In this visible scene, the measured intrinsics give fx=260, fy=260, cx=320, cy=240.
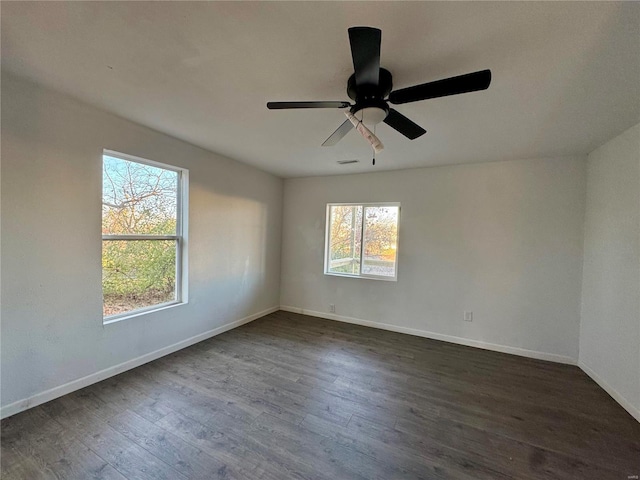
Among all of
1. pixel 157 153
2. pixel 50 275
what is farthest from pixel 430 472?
pixel 157 153

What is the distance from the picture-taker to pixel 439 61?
59.1 inches

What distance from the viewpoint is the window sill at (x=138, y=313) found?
247 centimetres

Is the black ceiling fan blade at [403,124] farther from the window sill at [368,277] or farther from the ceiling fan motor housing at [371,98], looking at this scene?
the window sill at [368,277]

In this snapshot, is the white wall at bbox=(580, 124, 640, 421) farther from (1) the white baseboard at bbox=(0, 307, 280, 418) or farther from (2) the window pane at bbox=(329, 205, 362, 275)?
(1) the white baseboard at bbox=(0, 307, 280, 418)

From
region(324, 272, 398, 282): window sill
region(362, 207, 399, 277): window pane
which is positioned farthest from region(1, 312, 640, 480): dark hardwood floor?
region(362, 207, 399, 277): window pane

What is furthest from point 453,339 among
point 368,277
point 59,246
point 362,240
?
point 59,246

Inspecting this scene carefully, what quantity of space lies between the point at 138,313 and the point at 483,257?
4.11m

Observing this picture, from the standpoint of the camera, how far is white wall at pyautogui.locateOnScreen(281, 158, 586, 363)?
302 centimetres

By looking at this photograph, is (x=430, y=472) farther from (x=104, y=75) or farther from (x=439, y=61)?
(x=104, y=75)

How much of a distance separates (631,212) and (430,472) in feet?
8.83

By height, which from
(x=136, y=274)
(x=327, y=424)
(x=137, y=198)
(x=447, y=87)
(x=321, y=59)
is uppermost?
(x=321, y=59)

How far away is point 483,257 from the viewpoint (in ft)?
11.1

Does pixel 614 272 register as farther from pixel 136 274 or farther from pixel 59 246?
pixel 59 246

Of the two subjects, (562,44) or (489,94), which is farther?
(489,94)
